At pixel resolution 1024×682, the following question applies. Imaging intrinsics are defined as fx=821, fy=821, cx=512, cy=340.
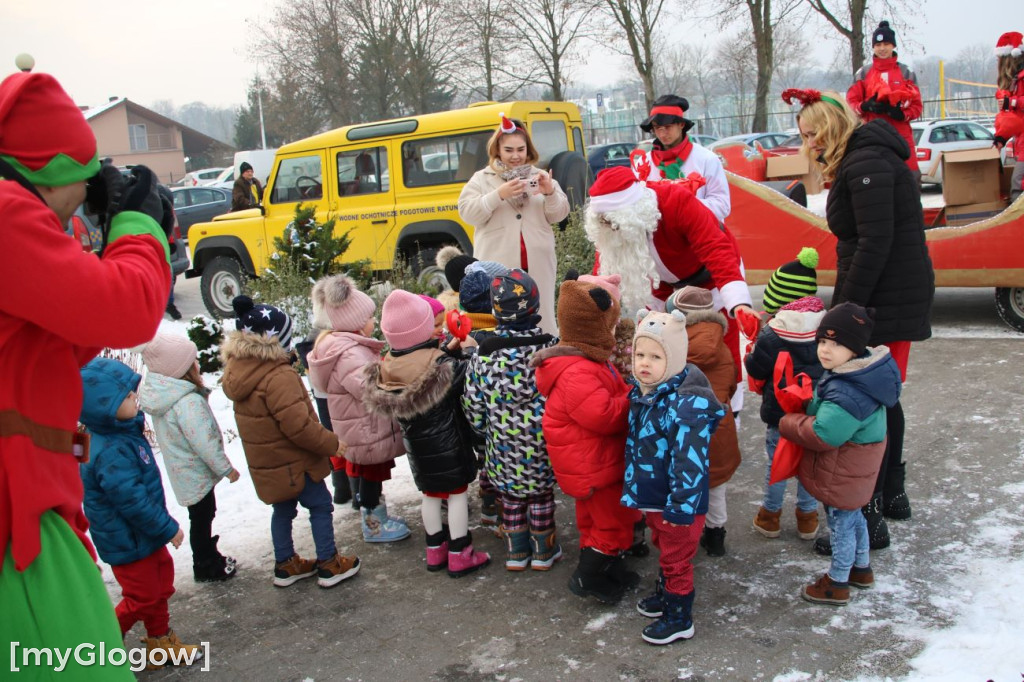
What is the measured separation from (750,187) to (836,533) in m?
5.13

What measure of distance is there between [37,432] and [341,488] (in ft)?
10.6

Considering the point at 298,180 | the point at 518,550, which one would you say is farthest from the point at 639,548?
the point at 298,180

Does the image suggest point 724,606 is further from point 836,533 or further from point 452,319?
point 452,319

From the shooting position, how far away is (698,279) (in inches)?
171

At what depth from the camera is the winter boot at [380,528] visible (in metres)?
4.43

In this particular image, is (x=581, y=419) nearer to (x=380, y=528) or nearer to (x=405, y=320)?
(x=405, y=320)

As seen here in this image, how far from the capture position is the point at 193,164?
60.9m

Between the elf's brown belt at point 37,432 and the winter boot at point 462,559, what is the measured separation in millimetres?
2325

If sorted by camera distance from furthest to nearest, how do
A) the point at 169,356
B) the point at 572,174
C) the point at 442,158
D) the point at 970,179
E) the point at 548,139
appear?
the point at 548,139 → the point at 442,158 → the point at 572,174 → the point at 970,179 → the point at 169,356

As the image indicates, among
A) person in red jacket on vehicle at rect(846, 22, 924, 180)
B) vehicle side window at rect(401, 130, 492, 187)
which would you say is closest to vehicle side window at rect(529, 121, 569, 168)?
vehicle side window at rect(401, 130, 492, 187)

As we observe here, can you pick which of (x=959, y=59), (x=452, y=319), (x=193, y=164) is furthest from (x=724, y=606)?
(x=959, y=59)

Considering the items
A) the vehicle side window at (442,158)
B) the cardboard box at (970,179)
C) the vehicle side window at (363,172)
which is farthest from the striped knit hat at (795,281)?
the vehicle side window at (363,172)

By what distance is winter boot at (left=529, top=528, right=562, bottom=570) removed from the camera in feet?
12.9

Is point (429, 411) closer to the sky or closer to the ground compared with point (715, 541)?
closer to the sky
